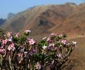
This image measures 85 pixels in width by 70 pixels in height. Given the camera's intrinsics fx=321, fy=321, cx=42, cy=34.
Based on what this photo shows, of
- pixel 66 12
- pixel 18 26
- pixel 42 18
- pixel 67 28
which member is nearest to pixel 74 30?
pixel 67 28

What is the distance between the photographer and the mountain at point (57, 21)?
89.5 meters

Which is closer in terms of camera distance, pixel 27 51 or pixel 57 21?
pixel 27 51

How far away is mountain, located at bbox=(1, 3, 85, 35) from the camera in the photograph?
8952 cm

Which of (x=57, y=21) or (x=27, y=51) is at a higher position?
(x=27, y=51)

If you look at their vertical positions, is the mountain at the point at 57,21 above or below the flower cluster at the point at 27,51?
below

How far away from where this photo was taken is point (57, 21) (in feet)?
429

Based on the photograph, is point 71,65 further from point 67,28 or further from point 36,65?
point 67,28

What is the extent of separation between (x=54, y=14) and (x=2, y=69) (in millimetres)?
123358

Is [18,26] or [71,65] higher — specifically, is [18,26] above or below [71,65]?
below

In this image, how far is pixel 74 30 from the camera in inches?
3388

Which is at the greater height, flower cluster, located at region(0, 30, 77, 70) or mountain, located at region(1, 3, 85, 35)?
flower cluster, located at region(0, 30, 77, 70)

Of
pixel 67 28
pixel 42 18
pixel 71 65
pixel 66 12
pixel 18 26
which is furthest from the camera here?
pixel 18 26

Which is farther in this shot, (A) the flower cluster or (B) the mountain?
(B) the mountain

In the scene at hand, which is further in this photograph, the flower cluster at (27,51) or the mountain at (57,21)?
the mountain at (57,21)
